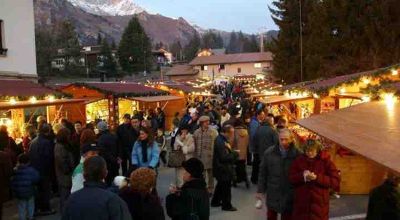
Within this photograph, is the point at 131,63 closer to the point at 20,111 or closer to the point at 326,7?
the point at 326,7

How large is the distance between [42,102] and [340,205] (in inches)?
357

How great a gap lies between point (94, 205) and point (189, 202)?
119cm

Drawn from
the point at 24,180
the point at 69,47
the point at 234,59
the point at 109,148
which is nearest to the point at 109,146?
the point at 109,148

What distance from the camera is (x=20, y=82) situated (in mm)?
16484

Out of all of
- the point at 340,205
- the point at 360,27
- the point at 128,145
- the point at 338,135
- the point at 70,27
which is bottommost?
the point at 340,205

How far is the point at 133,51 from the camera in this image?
69.5m

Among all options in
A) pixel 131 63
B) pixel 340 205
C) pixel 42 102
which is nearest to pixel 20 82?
pixel 42 102

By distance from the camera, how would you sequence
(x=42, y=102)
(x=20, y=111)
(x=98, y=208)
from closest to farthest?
(x=98, y=208)
(x=42, y=102)
(x=20, y=111)

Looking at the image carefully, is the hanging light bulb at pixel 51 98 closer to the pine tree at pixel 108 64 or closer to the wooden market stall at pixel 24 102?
the wooden market stall at pixel 24 102

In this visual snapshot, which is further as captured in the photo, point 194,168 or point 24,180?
point 24,180

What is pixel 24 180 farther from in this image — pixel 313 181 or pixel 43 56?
pixel 43 56

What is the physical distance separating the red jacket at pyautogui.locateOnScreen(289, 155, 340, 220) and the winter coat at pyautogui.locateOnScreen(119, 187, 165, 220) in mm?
1981

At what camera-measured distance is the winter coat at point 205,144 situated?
363 inches

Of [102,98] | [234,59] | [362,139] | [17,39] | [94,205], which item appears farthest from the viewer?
[234,59]
